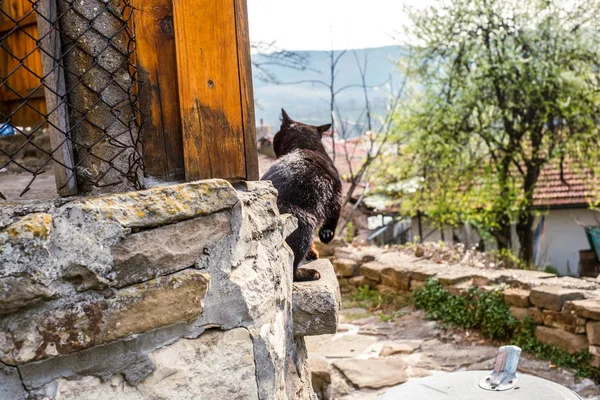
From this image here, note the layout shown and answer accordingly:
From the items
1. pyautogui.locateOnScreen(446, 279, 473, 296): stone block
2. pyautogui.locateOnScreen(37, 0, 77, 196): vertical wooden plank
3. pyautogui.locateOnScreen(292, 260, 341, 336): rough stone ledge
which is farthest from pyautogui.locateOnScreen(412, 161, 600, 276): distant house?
pyautogui.locateOnScreen(37, 0, 77, 196): vertical wooden plank

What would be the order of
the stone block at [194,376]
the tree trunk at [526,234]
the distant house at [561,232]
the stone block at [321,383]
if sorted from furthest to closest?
the distant house at [561,232] → the tree trunk at [526,234] → the stone block at [321,383] → the stone block at [194,376]

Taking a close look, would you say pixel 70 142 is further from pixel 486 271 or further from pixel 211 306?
pixel 486 271


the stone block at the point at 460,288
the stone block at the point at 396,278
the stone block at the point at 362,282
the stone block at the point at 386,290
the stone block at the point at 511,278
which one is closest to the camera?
the stone block at the point at 511,278

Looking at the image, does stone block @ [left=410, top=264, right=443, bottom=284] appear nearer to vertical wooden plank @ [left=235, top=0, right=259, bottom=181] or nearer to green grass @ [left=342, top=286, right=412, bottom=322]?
green grass @ [left=342, top=286, right=412, bottom=322]

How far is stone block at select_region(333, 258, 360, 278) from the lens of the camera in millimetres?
7926

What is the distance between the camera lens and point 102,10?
4.66ft

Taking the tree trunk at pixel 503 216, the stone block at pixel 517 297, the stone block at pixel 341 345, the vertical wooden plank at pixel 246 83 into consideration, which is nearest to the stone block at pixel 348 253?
the stone block at pixel 341 345

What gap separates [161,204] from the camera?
4.52ft

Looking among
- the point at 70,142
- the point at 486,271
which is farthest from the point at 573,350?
the point at 70,142

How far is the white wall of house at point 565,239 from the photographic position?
55.3 ft

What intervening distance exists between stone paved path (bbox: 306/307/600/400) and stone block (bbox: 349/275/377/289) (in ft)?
3.23

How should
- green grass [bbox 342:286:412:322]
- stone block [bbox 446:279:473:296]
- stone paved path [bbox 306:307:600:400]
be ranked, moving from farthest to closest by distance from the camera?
1. green grass [bbox 342:286:412:322]
2. stone block [bbox 446:279:473:296]
3. stone paved path [bbox 306:307:600:400]

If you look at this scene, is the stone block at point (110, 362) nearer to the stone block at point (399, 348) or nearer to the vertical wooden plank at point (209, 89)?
the vertical wooden plank at point (209, 89)

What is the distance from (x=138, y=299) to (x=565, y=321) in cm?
464
